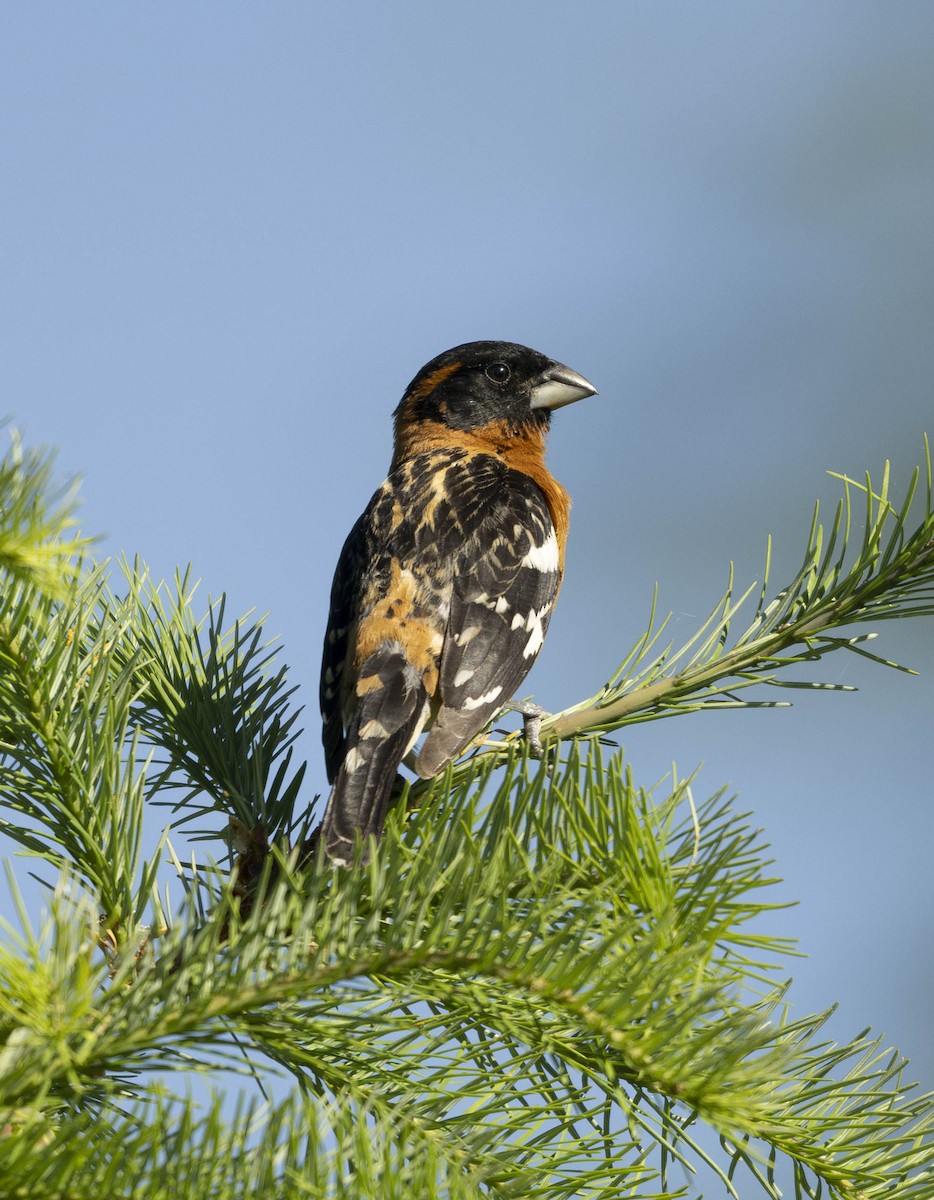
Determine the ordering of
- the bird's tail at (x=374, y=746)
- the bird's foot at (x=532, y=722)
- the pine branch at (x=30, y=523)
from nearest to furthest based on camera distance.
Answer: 1. the pine branch at (x=30, y=523)
2. the bird's tail at (x=374, y=746)
3. the bird's foot at (x=532, y=722)

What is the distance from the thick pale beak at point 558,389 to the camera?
4.07m

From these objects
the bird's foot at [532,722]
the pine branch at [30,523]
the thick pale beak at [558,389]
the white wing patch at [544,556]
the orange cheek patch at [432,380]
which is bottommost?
the pine branch at [30,523]

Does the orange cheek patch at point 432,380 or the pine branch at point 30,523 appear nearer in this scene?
the pine branch at point 30,523

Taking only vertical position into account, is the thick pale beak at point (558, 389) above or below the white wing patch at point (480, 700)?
above

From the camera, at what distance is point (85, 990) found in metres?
0.88

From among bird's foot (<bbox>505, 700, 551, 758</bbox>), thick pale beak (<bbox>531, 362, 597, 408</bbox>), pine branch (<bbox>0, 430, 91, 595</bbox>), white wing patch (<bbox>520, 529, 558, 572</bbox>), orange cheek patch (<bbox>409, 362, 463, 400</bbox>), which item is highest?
thick pale beak (<bbox>531, 362, 597, 408</bbox>)

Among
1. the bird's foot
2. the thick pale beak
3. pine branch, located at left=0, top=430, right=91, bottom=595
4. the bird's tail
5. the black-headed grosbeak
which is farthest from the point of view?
the thick pale beak

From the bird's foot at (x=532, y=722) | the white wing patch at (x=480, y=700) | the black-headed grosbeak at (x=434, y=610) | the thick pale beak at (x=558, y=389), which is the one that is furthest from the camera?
the thick pale beak at (x=558, y=389)

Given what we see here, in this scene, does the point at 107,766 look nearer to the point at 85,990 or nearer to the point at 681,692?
the point at 85,990

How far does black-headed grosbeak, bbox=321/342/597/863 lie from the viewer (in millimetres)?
2436

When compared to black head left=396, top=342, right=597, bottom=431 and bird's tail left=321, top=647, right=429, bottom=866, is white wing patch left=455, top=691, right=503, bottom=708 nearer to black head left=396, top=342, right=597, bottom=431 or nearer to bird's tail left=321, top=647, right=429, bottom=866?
bird's tail left=321, top=647, right=429, bottom=866

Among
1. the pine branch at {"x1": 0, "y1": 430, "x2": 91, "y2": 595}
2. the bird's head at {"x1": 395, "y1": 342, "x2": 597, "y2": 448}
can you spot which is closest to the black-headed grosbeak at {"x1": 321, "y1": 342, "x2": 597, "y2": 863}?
the bird's head at {"x1": 395, "y1": 342, "x2": 597, "y2": 448}

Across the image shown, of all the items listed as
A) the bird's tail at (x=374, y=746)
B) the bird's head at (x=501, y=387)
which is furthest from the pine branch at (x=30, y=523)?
the bird's head at (x=501, y=387)

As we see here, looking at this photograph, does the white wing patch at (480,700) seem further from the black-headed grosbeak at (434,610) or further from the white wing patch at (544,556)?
the white wing patch at (544,556)
